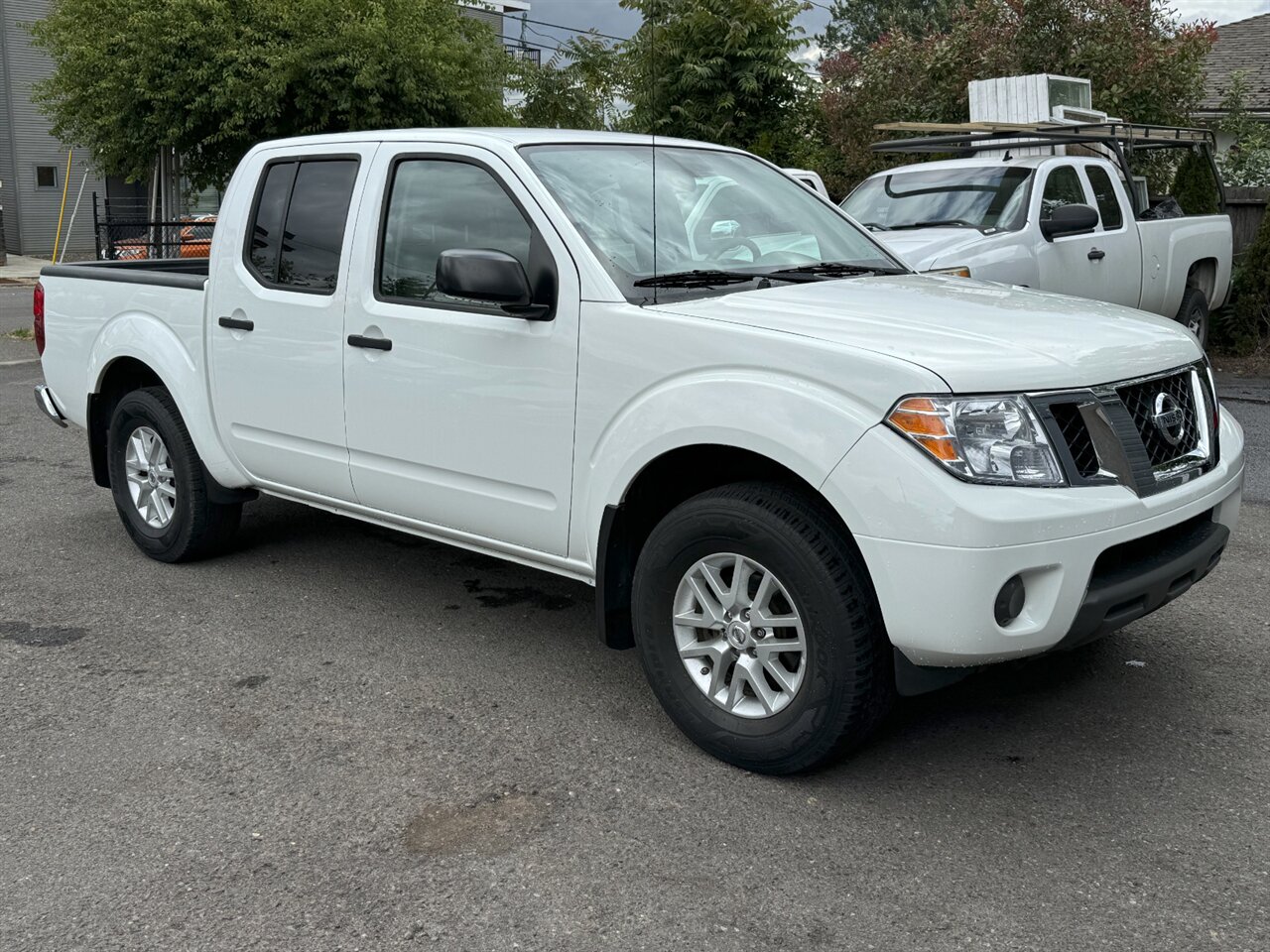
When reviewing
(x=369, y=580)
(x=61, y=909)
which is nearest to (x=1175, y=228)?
(x=369, y=580)

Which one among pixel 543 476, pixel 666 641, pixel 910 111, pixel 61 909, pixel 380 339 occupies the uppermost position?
pixel 910 111

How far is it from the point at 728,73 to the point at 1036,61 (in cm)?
459

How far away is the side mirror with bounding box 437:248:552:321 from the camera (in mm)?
4105

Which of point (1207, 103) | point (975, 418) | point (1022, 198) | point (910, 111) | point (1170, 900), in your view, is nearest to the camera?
point (1170, 900)

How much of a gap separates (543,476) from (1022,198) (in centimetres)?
690

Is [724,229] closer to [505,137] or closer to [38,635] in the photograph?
[505,137]

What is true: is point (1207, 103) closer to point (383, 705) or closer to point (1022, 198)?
point (1022, 198)

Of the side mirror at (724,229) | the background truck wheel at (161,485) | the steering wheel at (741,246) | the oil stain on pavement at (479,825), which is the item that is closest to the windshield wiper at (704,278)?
the steering wheel at (741,246)

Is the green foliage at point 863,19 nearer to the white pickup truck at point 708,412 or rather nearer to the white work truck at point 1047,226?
the white work truck at point 1047,226

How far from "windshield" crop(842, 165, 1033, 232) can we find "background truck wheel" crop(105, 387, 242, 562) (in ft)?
18.5

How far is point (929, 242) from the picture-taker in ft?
30.8

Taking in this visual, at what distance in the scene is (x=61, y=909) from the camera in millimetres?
3215

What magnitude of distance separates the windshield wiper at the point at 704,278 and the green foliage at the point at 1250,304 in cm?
979

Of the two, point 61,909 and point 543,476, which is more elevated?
point 543,476
